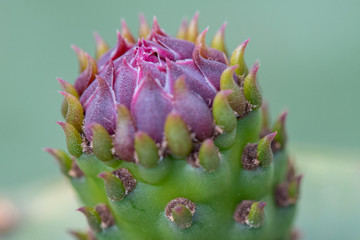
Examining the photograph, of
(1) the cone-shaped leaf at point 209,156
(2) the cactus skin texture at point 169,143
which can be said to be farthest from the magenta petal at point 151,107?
(1) the cone-shaped leaf at point 209,156

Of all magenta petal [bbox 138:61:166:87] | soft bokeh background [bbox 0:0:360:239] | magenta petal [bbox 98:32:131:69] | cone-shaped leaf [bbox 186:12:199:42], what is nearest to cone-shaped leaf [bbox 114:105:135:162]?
magenta petal [bbox 138:61:166:87]

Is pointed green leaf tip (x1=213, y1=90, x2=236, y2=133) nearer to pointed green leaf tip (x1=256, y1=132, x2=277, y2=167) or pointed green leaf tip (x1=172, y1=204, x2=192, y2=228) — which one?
pointed green leaf tip (x1=256, y1=132, x2=277, y2=167)

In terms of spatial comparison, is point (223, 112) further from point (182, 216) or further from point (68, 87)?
point (68, 87)

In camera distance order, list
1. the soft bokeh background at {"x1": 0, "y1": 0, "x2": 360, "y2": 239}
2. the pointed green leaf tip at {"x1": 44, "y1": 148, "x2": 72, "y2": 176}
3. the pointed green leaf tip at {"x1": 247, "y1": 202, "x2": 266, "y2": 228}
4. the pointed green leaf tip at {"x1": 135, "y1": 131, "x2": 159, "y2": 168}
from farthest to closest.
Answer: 1. the soft bokeh background at {"x1": 0, "y1": 0, "x2": 360, "y2": 239}
2. the pointed green leaf tip at {"x1": 44, "y1": 148, "x2": 72, "y2": 176}
3. the pointed green leaf tip at {"x1": 247, "y1": 202, "x2": 266, "y2": 228}
4. the pointed green leaf tip at {"x1": 135, "y1": 131, "x2": 159, "y2": 168}

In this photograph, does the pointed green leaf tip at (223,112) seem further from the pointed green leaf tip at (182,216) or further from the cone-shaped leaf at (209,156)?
the pointed green leaf tip at (182,216)

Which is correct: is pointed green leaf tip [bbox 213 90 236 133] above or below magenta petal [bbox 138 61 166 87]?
below

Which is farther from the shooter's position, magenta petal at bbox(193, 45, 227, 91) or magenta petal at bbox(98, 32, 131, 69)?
magenta petal at bbox(98, 32, 131, 69)

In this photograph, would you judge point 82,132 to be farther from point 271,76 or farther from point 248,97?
point 271,76
